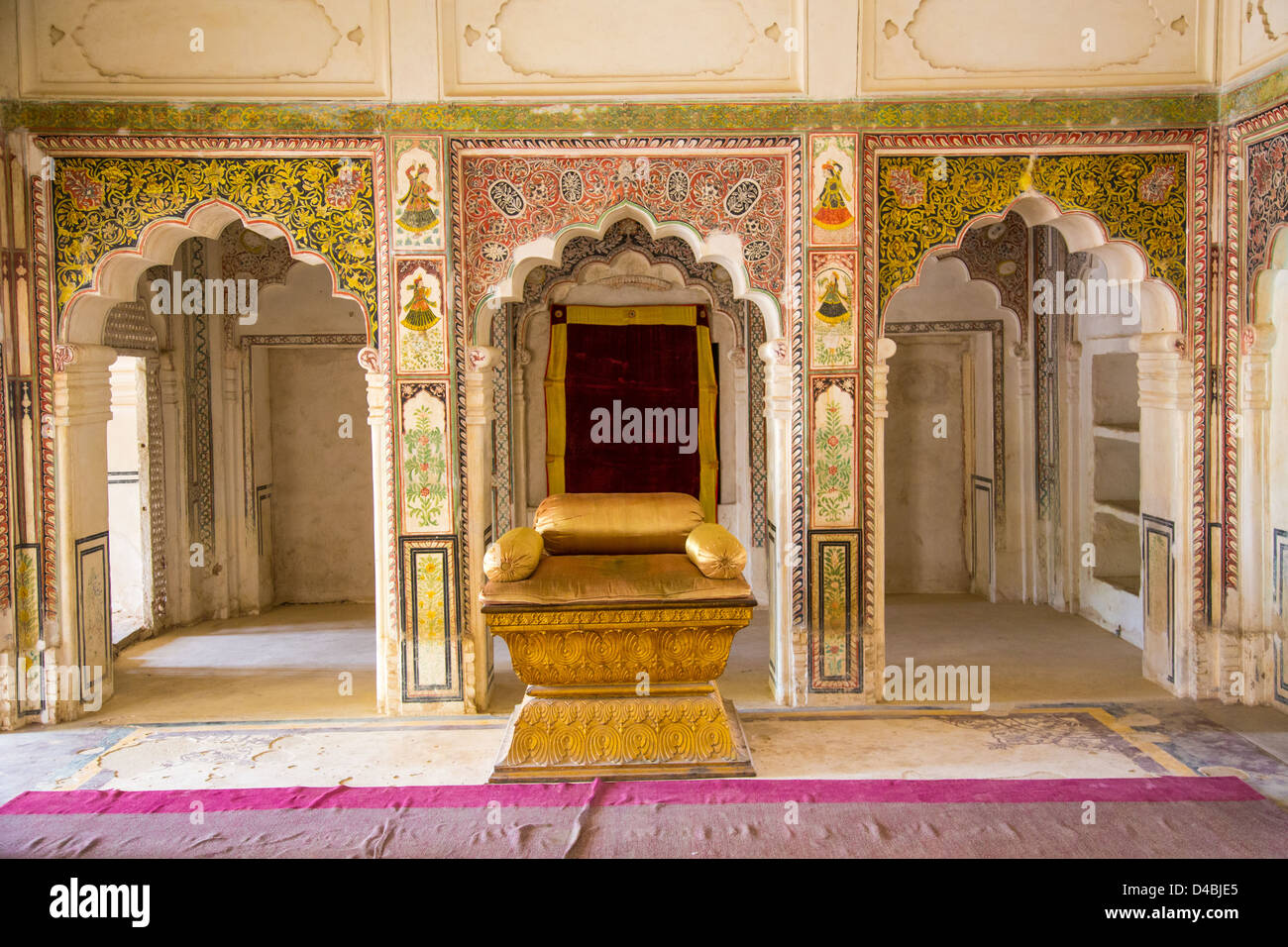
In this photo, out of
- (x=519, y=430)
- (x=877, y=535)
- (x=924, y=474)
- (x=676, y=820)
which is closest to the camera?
(x=676, y=820)

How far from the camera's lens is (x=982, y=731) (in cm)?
568

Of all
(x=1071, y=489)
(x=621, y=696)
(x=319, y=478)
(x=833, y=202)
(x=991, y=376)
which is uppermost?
(x=833, y=202)

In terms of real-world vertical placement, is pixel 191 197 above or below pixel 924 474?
above

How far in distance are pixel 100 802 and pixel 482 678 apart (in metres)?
2.01

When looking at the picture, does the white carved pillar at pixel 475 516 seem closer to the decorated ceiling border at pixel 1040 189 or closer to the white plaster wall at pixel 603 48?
the white plaster wall at pixel 603 48

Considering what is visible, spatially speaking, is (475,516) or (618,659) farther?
(475,516)

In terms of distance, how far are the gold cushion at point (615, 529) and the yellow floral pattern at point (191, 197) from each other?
72.1 inches

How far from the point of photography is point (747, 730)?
5785 millimetres

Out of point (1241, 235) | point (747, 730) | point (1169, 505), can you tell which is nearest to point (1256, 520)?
point (1169, 505)

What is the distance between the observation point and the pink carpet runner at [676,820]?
429 centimetres

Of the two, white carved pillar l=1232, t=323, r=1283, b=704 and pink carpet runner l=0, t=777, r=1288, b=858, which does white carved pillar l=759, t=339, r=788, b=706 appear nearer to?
pink carpet runner l=0, t=777, r=1288, b=858

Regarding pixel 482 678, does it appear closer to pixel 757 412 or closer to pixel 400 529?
pixel 400 529

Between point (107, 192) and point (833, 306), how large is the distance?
3.82 metres

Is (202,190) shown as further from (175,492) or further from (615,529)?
(175,492)
